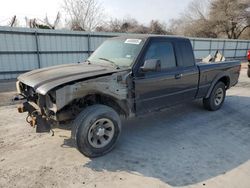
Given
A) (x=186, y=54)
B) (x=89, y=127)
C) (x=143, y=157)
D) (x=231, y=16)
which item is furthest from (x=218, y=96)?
(x=231, y=16)

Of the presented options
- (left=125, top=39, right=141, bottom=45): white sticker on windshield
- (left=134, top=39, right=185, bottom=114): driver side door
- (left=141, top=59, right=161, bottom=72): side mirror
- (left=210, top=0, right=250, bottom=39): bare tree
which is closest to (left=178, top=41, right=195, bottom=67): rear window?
(left=134, top=39, right=185, bottom=114): driver side door

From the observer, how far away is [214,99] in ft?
21.5

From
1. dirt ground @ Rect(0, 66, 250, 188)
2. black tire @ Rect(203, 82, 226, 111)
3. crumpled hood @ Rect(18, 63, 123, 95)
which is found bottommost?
dirt ground @ Rect(0, 66, 250, 188)

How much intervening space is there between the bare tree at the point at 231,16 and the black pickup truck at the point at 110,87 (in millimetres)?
37632

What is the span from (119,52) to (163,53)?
0.88 metres

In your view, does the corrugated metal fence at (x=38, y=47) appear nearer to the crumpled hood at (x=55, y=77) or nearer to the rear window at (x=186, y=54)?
the crumpled hood at (x=55, y=77)

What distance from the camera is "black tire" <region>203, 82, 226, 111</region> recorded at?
253 inches

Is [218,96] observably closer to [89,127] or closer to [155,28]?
[89,127]

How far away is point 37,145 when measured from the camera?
172 inches

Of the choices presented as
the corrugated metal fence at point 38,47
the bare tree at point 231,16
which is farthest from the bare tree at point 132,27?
the corrugated metal fence at point 38,47

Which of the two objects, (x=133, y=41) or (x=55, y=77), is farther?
(x=133, y=41)

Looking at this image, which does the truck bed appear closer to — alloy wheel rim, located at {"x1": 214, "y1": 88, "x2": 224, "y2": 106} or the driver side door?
alloy wheel rim, located at {"x1": 214, "y1": 88, "x2": 224, "y2": 106}

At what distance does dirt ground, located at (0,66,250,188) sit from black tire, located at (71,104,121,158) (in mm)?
145

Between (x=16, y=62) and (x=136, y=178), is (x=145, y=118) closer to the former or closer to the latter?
(x=136, y=178)
